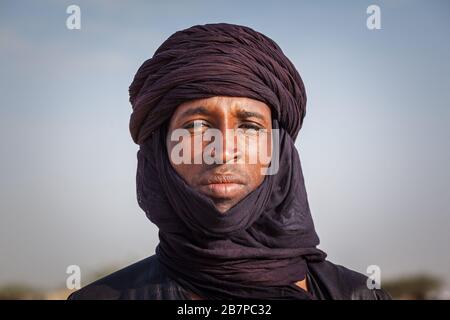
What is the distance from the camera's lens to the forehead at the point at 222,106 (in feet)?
9.28

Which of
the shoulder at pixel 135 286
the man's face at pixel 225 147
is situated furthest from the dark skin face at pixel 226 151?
the shoulder at pixel 135 286

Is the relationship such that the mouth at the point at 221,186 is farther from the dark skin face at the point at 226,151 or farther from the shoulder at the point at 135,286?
the shoulder at the point at 135,286

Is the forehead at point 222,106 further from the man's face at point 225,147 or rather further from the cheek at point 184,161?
the cheek at point 184,161

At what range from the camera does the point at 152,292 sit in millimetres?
2986

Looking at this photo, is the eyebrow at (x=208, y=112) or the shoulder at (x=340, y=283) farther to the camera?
the shoulder at (x=340, y=283)

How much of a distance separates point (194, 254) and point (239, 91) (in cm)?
75

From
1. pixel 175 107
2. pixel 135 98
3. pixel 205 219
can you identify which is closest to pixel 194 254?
pixel 205 219

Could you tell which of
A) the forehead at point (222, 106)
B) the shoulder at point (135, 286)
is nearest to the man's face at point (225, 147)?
the forehead at point (222, 106)

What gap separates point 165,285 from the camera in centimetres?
298

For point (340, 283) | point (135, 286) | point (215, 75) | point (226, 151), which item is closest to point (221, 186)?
point (226, 151)

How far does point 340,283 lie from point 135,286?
98cm

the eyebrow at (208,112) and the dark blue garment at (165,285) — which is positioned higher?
the eyebrow at (208,112)

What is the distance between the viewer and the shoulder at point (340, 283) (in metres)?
3.03
